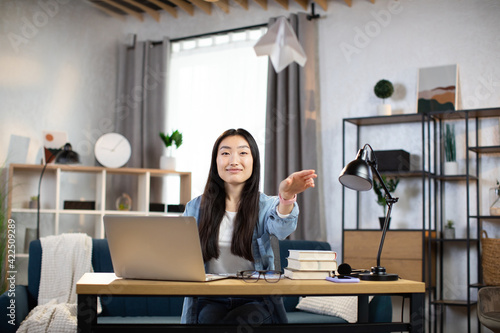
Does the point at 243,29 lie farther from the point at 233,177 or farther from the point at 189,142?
the point at 233,177

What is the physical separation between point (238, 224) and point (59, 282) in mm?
1698

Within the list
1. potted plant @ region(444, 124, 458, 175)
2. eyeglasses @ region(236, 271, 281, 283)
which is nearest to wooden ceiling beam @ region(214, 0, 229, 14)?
potted plant @ region(444, 124, 458, 175)

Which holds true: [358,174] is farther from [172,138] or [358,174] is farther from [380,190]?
[172,138]

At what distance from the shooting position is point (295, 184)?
5.87 ft

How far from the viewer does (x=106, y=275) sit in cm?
191

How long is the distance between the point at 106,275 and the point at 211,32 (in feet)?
12.7

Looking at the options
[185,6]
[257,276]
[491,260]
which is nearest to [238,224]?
[257,276]

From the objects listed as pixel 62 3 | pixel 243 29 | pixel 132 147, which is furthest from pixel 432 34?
pixel 62 3

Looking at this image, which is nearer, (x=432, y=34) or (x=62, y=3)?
(x=432, y=34)

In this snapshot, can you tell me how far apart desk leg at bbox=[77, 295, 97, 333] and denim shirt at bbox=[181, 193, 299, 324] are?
43 centimetres

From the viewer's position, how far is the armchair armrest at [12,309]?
296 centimetres

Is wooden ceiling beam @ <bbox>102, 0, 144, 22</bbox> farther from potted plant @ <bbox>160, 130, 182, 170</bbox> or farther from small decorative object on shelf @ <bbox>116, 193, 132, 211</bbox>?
small decorative object on shelf @ <bbox>116, 193, 132, 211</bbox>

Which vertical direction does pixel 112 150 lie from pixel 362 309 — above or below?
above

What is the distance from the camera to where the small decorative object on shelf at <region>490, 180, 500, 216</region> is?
13.1 ft
